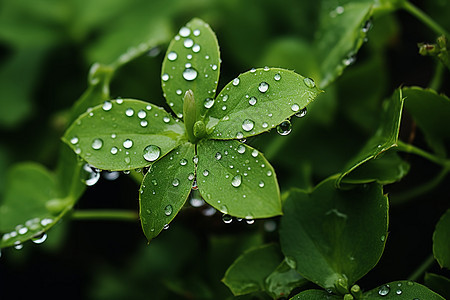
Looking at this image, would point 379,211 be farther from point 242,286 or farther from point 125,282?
point 125,282

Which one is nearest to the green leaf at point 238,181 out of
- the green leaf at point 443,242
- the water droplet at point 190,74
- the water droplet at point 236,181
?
the water droplet at point 236,181

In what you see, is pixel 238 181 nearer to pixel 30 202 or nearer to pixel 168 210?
pixel 168 210

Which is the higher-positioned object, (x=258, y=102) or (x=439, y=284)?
(x=258, y=102)

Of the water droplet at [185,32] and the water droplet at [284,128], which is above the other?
the water droplet at [185,32]

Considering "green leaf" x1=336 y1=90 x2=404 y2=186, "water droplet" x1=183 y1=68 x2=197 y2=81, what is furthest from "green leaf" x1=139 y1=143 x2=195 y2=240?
"green leaf" x1=336 y1=90 x2=404 y2=186

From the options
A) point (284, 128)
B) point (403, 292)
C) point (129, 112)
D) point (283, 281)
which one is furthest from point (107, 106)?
point (403, 292)

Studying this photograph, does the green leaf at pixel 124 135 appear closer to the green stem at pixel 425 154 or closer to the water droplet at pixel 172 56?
the water droplet at pixel 172 56

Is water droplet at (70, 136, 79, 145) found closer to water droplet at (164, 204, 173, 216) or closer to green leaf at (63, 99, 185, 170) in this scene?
green leaf at (63, 99, 185, 170)
